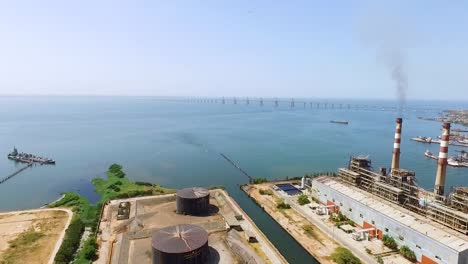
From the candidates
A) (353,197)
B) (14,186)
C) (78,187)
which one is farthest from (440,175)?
(14,186)

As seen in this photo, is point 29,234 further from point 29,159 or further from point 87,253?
point 29,159

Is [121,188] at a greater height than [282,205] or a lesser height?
lesser

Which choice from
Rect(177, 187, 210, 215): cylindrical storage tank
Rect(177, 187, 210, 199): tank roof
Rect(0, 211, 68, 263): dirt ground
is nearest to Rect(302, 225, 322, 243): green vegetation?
Rect(177, 187, 210, 215): cylindrical storage tank

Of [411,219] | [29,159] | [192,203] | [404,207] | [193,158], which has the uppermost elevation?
[411,219]

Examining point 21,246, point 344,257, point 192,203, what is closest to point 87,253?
point 21,246

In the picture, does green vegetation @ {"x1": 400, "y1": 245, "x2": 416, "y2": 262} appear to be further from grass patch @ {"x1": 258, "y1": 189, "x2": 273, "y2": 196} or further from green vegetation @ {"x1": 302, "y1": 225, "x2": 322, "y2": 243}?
grass patch @ {"x1": 258, "y1": 189, "x2": 273, "y2": 196}

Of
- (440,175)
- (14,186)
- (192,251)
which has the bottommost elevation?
(14,186)

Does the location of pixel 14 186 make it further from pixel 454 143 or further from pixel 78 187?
pixel 454 143
